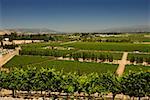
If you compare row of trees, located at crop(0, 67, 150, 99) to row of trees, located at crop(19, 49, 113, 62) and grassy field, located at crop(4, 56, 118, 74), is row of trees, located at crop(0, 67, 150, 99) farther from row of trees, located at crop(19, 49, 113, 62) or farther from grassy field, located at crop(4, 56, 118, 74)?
row of trees, located at crop(19, 49, 113, 62)

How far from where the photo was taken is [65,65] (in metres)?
44.4

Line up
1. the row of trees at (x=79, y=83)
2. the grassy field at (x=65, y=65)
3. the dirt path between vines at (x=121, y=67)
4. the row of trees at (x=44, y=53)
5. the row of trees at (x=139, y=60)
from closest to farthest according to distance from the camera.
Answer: the row of trees at (x=79, y=83), the dirt path between vines at (x=121, y=67), the grassy field at (x=65, y=65), the row of trees at (x=139, y=60), the row of trees at (x=44, y=53)

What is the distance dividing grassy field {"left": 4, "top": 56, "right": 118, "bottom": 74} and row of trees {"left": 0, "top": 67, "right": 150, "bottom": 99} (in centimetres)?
1202

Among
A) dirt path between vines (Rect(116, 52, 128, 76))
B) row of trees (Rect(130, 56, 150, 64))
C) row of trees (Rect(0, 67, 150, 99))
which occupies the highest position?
row of trees (Rect(0, 67, 150, 99))

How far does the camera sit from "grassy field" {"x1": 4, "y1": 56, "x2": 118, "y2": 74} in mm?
40656

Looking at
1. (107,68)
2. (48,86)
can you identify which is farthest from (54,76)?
(107,68)

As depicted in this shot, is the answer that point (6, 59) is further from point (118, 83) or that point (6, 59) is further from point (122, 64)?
point (118, 83)

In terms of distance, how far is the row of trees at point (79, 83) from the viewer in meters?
26.1

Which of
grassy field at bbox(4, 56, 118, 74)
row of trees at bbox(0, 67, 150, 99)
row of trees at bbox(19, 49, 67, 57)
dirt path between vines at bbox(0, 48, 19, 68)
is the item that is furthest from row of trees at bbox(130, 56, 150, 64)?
dirt path between vines at bbox(0, 48, 19, 68)

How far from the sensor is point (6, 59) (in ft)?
171

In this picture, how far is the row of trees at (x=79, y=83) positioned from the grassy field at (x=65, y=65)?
12.0m

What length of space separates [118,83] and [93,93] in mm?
2663

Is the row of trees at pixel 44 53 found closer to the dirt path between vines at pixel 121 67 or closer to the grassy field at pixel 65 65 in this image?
the grassy field at pixel 65 65

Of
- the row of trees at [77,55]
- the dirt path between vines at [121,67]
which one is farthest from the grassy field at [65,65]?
the row of trees at [77,55]
